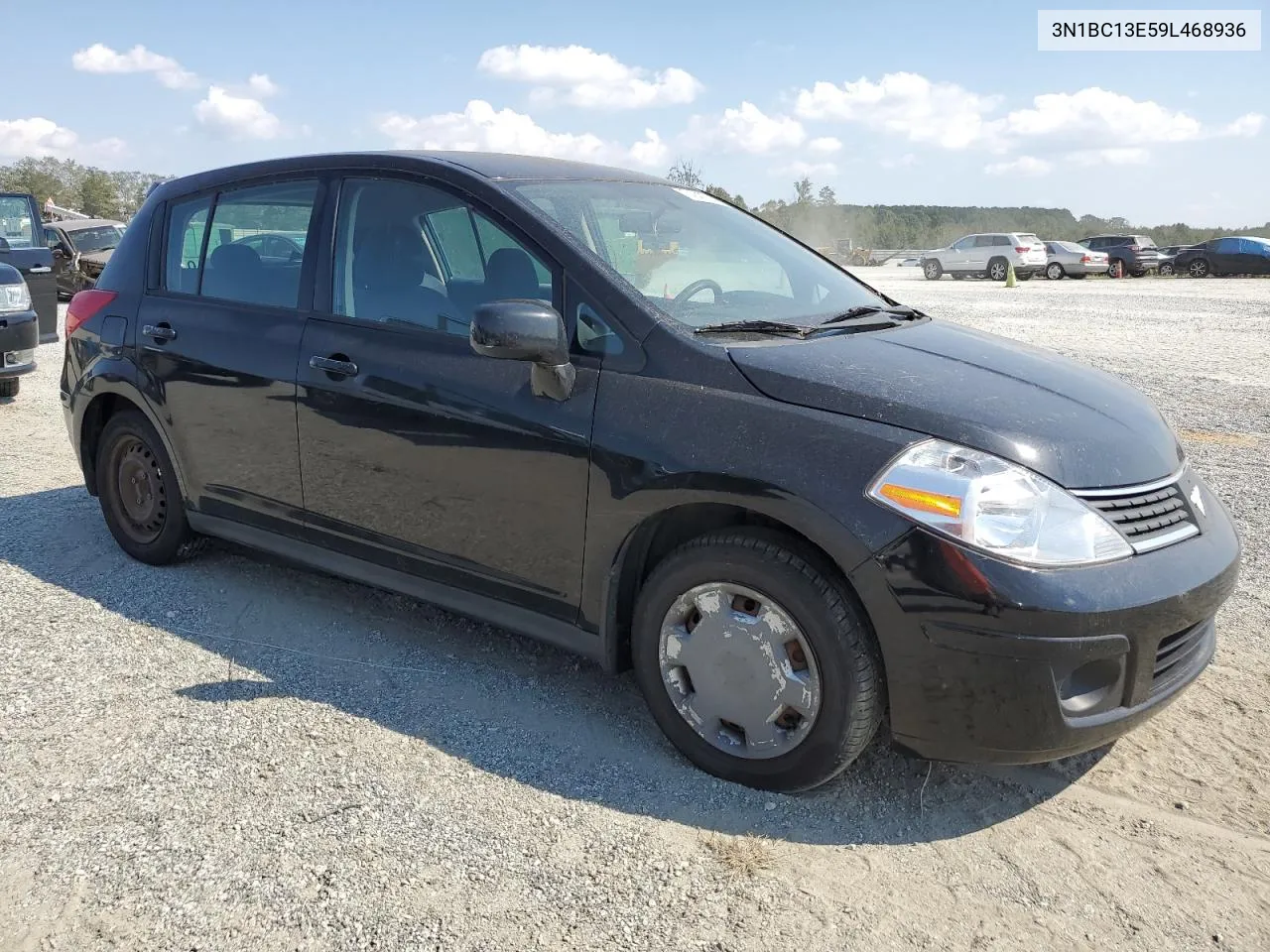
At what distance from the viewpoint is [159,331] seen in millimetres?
4383

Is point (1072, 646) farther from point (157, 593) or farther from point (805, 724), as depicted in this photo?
point (157, 593)

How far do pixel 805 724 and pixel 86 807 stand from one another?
2.03 meters

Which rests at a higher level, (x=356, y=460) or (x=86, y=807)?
(x=356, y=460)

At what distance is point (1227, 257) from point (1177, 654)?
36.4 m

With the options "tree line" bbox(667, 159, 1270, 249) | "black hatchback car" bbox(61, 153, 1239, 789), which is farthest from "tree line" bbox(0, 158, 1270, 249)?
"black hatchback car" bbox(61, 153, 1239, 789)

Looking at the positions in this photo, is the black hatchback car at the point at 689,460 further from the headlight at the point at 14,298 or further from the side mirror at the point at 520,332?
the headlight at the point at 14,298

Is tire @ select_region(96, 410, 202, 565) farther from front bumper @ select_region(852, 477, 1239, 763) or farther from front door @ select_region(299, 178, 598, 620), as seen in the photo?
front bumper @ select_region(852, 477, 1239, 763)

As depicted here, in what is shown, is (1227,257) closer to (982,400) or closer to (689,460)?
(982,400)

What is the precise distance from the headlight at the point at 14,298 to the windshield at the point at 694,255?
6503mm

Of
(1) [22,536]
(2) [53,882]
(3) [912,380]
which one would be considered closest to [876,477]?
(3) [912,380]

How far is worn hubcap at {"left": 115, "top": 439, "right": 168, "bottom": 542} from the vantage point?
461 centimetres

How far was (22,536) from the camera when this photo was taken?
520cm

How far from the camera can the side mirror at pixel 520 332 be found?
2941 mm

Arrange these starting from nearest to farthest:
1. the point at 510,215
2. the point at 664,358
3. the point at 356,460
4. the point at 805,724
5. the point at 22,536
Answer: the point at 805,724, the point at 664,358, the point at 510,215, the point at 356,460, the point at 22,536
